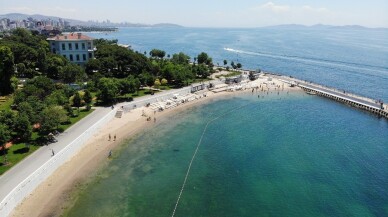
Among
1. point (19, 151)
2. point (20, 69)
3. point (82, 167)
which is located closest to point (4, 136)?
point (19, 151)

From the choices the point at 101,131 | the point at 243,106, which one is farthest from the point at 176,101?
the point at 101,131

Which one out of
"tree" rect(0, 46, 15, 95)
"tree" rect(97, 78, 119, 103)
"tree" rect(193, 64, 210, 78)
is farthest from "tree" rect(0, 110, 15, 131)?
"tree" rect(193, 64, 210, 78)

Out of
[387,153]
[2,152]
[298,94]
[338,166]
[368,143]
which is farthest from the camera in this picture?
[298,94]

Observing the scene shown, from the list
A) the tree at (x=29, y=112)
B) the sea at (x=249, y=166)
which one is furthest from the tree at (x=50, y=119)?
the sea at (x=249, y=166)

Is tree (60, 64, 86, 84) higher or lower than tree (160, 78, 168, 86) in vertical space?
higher

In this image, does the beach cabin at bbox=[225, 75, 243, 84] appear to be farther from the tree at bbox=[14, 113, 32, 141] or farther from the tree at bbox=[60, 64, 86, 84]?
the tree at bbox=[14, 113, 32, 141]

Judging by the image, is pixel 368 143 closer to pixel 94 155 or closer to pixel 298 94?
pixel 298 94
